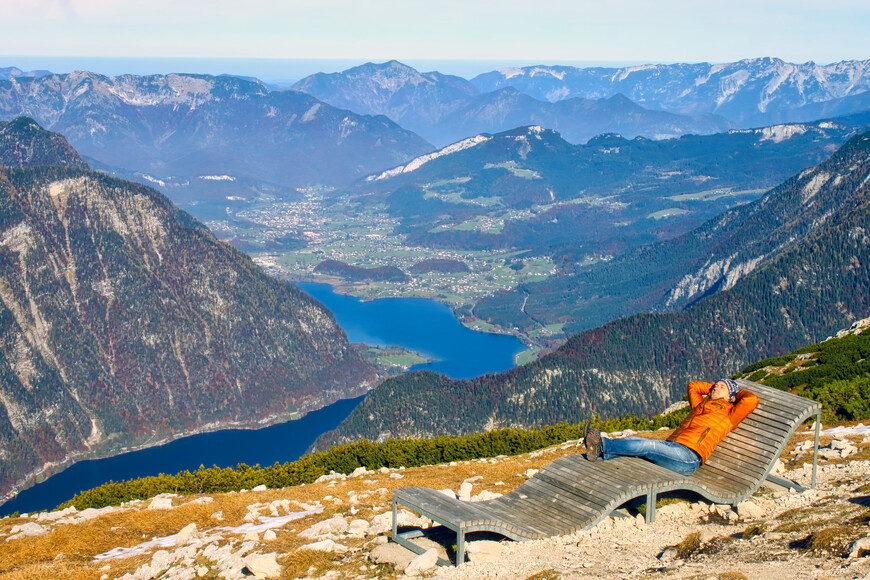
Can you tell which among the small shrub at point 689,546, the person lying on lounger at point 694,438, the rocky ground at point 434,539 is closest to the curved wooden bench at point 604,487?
the person lying on lounger at point 694,438

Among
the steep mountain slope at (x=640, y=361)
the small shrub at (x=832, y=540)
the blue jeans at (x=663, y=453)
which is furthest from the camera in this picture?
the steep mountain slope at (x=640, y=361)

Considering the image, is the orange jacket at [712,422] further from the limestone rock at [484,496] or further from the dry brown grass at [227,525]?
the dry brown grass at [227,525]

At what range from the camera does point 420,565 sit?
110 ft

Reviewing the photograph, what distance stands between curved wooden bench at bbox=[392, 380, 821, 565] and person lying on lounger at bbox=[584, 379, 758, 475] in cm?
39

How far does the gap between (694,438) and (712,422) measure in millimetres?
1074

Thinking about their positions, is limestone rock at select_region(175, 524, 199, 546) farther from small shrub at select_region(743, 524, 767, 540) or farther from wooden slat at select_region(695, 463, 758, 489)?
small shrub at select_region(743, 524, 767, 540)

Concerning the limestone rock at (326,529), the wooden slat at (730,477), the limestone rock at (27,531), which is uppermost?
the wooden slat at (730,477)

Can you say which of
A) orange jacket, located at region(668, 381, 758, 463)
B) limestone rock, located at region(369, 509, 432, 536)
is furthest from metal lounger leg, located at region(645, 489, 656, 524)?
limestone rock, located at region(369, 509, 432, 536)

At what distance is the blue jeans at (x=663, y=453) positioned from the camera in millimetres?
37750

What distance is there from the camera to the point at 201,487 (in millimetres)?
57719

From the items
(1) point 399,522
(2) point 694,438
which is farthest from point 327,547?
(2) point 694,438

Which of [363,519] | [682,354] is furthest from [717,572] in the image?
[682,354]

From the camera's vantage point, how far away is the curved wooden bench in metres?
35.1

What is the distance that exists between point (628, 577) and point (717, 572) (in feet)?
8.88
